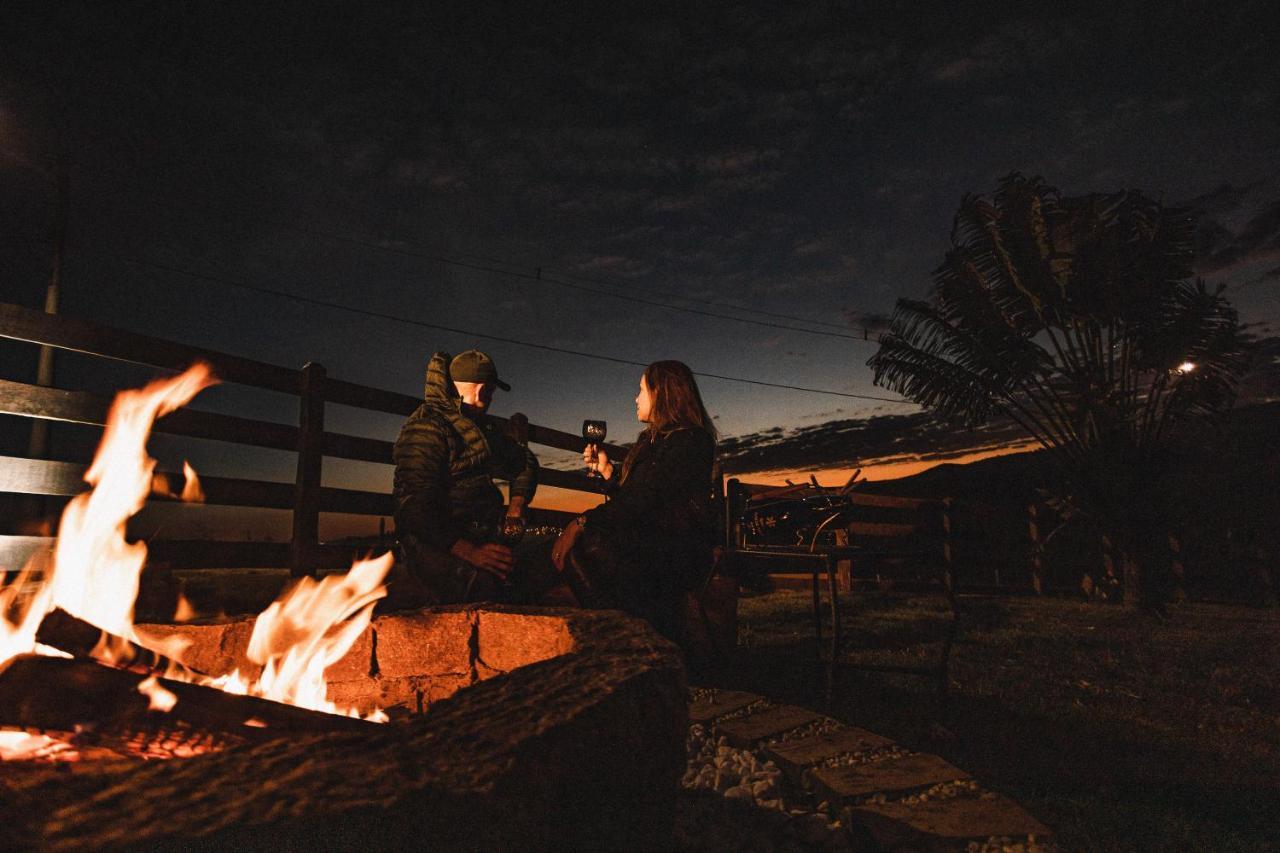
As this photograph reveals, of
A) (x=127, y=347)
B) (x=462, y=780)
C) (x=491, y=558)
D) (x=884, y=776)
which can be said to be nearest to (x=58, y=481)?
(x=127, y=347)

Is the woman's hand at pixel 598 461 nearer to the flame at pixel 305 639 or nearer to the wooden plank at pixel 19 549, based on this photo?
the flame at pixel 305 639

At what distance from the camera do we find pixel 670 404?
9.96ft

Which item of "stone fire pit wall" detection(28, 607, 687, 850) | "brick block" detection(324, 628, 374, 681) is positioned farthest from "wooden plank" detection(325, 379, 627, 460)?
"stone fire pit wall" detection(28, 607, 687, 850)

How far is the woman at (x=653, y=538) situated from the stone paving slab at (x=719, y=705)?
332mm

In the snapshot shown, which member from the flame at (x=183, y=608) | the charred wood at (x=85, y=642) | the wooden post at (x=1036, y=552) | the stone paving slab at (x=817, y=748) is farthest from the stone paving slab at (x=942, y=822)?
the wooden post at (x=1036, y=552)

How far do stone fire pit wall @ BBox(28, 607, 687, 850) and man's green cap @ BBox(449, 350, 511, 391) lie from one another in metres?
2.19

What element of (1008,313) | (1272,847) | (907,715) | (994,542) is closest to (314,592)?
(907,715)

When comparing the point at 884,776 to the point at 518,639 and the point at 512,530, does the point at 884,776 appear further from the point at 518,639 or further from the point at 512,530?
the point at 512,530

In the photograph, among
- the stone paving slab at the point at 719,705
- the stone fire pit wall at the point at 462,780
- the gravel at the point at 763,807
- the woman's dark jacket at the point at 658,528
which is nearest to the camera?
the stone fire pit wall at the point at 462,780

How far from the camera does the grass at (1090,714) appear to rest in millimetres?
2045

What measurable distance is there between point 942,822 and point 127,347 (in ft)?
13.6

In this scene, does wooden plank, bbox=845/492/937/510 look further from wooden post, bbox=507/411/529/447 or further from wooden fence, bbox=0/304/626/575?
wooden fence, bbox=0/304/626/575

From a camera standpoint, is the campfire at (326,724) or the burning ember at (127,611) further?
the burning ember at (127,611)

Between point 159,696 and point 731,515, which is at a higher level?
point 731,515
